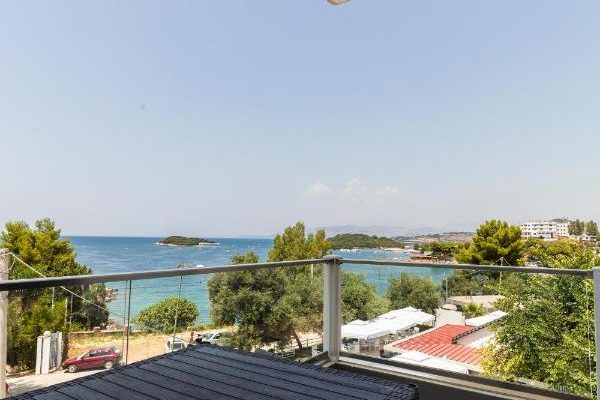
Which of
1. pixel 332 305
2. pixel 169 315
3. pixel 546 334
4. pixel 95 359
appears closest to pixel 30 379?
pixel 95 359

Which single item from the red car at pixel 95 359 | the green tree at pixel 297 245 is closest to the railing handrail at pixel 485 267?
the red car at pixel 95 359

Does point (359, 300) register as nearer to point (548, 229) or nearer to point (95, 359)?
point (95, 359)

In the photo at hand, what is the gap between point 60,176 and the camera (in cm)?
3491

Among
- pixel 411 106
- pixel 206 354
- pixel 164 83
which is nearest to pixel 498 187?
pixel 411 106

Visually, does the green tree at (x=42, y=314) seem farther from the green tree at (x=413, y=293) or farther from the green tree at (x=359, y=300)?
the green tree at (x=413, y=293)

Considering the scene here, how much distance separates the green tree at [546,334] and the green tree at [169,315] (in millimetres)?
2595

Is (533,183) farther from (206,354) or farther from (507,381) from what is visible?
(206,354)

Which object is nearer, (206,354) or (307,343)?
(206,354)

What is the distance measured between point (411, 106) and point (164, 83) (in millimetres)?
17077

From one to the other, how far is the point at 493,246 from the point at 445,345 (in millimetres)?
21672

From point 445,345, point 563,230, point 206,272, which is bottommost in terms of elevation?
point 445,345

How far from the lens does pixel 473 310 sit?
4.05 meters

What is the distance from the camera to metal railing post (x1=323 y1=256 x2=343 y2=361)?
3.69m

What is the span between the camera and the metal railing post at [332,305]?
3.69 metres
